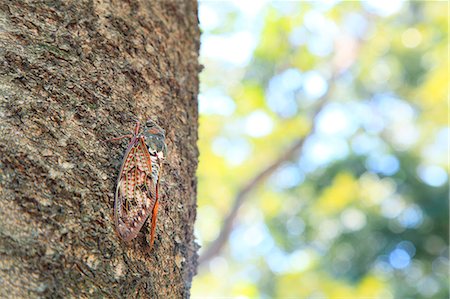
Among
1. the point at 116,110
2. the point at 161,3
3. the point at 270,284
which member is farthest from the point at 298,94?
the point at 116,110

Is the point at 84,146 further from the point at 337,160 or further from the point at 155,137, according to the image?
the point at 337,160

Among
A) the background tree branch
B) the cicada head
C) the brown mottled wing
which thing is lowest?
the brown mottled wing

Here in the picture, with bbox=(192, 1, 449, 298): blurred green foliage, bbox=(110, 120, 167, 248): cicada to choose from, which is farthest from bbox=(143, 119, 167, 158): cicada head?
bbox=(192, 1, 449, 298): blurred green foliage

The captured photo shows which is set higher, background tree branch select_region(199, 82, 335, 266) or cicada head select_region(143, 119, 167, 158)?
background tree branch select_region(199, 82, 335, 266)

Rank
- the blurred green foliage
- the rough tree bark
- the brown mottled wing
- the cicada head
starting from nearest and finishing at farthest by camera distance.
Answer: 1. the rough tree bark
2. the brown mottled wing
3. the cicada head
4. the blurred green foliage

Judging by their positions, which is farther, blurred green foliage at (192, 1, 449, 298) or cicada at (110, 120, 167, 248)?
blurred green foliage at (192, 1, 449, 298)

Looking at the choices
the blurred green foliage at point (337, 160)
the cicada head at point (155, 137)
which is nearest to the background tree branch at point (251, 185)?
the blurred green foliage at point (337, 160)

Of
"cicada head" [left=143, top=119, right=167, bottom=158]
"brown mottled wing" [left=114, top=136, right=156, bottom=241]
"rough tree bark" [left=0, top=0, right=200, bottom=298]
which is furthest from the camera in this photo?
"cicada head" [left=143, top=119, right=167, bottom=158]

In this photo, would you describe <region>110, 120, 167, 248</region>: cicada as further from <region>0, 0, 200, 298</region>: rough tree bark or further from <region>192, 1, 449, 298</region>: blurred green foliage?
<region>192, 1, 449, 298</region>: blurred green foliage
